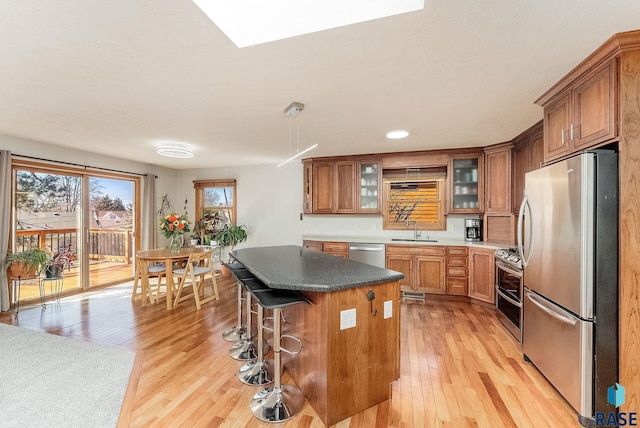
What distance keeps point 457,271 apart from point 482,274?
342 millimetres

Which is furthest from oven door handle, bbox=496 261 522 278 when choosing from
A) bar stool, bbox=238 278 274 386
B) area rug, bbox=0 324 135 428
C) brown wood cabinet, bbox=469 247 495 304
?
area rug, bbox=0 324 135 428

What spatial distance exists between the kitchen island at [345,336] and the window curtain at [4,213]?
4023mm

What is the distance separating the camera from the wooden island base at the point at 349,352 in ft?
5.71

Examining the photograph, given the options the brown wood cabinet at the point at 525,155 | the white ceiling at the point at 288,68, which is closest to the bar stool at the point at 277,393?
the white ceiling at the point at 288,68

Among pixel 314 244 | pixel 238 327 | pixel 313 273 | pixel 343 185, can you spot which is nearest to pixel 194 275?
pixel 238 327

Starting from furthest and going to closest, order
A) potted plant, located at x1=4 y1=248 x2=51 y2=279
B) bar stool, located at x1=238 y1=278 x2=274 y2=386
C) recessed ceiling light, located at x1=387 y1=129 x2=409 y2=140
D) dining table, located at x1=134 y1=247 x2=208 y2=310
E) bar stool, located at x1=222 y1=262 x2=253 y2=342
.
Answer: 1. dining table, located at x1=134 y1=247 x2=208 y2=310
2. potted plant, located at x1=4 y1=248 x2=51 y2=279
3. recessed ceiling light, located at x1=387 y1=129 x2=409 y2=140
4. bar stool, located at x1=222 y1=262 x2=253 y2=342
5. bar stool, located at x1=238 y1=278 x2=274 y2=386

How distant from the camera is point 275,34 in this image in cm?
166

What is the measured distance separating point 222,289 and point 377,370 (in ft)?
11.9

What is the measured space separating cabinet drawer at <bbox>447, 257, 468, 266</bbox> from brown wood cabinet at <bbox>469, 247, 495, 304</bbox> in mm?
84

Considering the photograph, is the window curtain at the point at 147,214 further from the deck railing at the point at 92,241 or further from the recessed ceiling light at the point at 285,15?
the recessed ceiling light at the point at 285,15

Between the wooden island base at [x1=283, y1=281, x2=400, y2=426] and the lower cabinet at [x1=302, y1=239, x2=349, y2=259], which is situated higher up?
the lower cabinet at [x1=302, y1=239, x2=349, y2=259]

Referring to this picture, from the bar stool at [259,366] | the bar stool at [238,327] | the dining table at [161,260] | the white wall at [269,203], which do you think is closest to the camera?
the bar stool at [259,366]

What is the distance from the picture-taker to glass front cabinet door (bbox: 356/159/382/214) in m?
4.90

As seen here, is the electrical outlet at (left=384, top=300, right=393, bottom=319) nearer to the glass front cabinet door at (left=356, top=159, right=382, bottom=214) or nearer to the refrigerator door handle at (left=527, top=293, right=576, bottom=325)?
the refrigerator door handle at (left=527, top=293, right=576, bottom=325)
